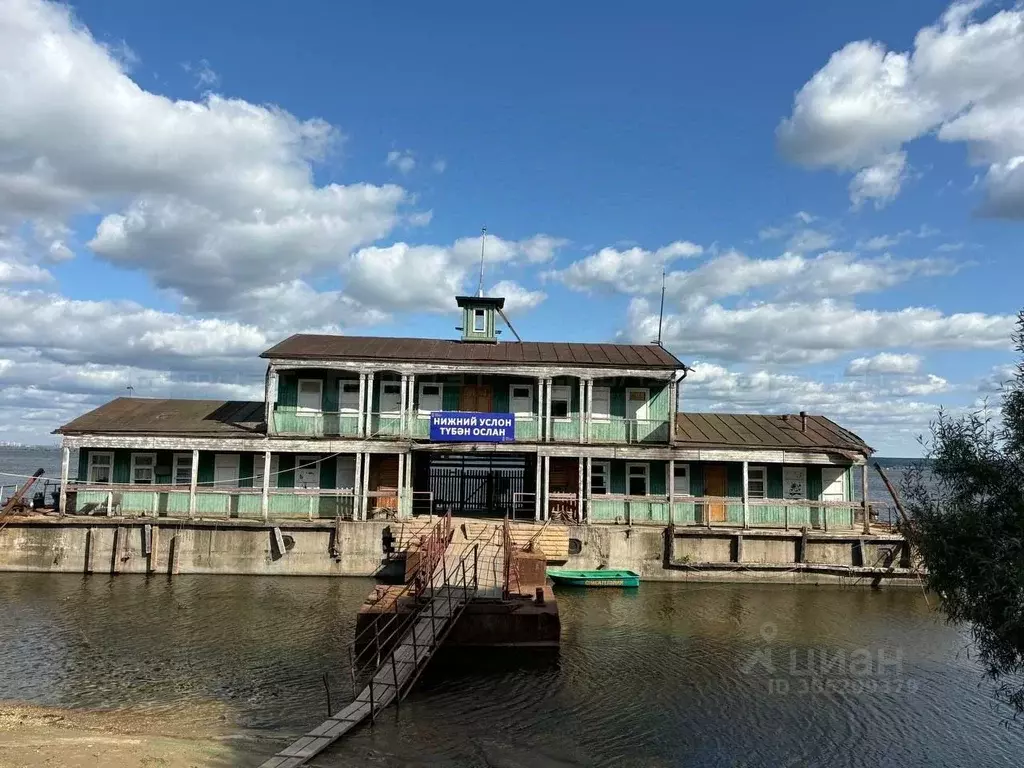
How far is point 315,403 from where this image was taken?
88.5 feet

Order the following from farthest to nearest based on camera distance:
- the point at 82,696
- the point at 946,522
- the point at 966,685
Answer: the point at 966,685 < the point at 82,696 < the point at 946,522

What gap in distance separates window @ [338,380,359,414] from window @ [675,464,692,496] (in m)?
13.0

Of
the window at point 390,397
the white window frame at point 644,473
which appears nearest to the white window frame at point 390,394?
the window at point 390,397

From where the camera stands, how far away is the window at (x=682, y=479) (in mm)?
27156

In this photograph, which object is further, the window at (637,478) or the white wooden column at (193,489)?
the window at (637,478)

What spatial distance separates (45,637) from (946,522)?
18935mm

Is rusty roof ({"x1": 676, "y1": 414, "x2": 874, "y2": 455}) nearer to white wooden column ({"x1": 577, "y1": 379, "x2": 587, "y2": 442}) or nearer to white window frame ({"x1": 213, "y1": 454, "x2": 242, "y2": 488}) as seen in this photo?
white wooden column ({"x1": 577, "y1": 379, "x2": 587, "y2": 442})

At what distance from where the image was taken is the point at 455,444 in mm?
25203

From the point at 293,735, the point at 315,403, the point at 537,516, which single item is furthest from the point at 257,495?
the point at 293,735

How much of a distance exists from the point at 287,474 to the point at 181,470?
4203 millimetres

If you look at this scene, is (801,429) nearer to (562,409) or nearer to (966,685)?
(562,409)

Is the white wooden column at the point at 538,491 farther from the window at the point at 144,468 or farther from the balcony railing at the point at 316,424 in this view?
the window at the point at 144,468

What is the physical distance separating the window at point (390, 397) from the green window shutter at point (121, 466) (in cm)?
979

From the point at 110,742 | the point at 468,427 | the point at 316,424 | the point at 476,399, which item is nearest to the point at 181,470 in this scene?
the point at 316,424
